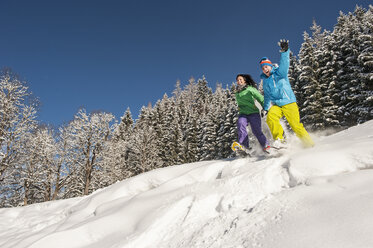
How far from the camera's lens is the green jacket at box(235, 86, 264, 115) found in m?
5.17

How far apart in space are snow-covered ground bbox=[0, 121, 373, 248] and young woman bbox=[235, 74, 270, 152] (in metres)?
1.14

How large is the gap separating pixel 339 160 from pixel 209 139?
30.0 metres

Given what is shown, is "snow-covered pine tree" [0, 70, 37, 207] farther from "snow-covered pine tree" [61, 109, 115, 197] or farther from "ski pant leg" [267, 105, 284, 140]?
"ski pant leg" [267, 105, 284, 140]

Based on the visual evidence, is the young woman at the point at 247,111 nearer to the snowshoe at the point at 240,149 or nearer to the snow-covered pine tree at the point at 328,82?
the snowshoe at the point at 240,149

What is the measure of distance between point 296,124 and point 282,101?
507 millimetres

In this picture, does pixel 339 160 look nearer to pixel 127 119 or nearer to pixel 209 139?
pixel 209 139

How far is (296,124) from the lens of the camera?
4.18 m

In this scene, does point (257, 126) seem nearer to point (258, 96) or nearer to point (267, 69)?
point (258, 96)

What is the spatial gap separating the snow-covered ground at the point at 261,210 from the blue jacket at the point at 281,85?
94 cm

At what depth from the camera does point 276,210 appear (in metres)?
2.19

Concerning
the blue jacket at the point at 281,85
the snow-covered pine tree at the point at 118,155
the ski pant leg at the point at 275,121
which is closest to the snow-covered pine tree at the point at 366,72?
the blue jacket at the point at 281,85

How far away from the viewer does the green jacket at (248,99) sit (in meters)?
5.17

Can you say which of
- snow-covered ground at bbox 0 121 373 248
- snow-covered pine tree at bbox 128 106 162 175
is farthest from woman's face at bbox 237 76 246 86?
snow-covered pine tree at bbox 128 106 162 175

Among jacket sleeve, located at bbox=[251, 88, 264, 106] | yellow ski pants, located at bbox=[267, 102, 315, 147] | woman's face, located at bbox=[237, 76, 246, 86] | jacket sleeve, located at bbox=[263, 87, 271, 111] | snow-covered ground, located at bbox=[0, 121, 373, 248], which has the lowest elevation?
snow-covered ground, located at bbox=[0, 121, 373, 248]
